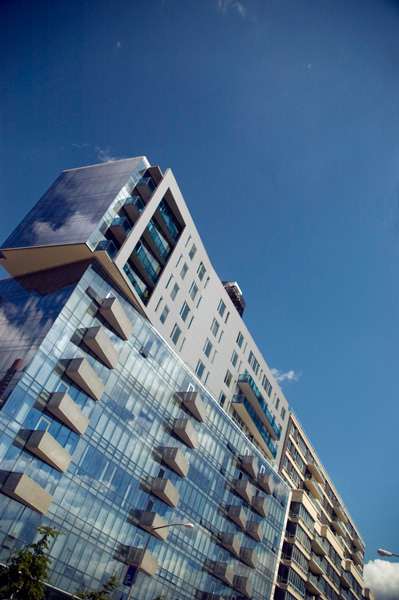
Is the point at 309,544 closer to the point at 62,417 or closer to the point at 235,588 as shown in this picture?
the point at 235,588

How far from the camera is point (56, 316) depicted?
35.2 metres

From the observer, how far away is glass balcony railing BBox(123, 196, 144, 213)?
43.6m

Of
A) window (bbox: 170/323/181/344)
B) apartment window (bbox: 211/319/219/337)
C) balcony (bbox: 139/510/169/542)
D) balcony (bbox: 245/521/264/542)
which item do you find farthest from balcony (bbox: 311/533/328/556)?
window (bbox: 170/323/181/344)

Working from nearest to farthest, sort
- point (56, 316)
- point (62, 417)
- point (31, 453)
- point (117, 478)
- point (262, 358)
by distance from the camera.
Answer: point (31, 453) → point (62, 417) → point (56, 316) → point (117, 478) → point (262, 358)

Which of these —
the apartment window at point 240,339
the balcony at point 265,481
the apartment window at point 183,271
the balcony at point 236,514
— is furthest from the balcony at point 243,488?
the apartment window at point 183,271

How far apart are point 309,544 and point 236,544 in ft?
90.0

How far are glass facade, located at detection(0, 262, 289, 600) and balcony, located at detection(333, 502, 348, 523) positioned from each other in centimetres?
4185

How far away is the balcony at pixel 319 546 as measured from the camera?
73312 mm

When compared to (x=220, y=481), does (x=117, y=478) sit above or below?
below

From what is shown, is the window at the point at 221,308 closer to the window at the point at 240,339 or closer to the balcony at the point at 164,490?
the window at the point at 240,339

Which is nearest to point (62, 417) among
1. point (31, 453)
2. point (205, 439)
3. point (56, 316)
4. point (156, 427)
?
point (31, 453)

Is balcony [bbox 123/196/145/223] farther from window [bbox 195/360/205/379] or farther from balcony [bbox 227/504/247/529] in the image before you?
balcony [bbox 227/504/247/529]

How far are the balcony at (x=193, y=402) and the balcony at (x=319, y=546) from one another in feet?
135

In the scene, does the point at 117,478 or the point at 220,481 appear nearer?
the point at 117,478
